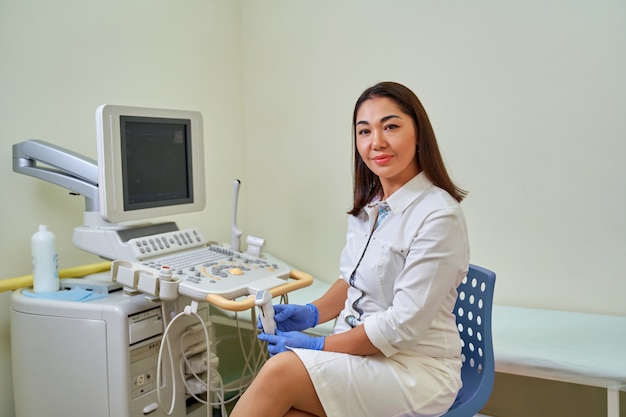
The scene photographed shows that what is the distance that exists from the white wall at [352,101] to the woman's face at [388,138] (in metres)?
0.93

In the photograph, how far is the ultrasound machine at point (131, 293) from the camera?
1.54 metres

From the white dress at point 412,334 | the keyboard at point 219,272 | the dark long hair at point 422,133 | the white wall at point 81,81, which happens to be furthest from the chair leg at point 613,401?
the white wall at point 81,81

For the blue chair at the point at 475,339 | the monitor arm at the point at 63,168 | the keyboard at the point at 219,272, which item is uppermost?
the monitor arm at the point at 63,168

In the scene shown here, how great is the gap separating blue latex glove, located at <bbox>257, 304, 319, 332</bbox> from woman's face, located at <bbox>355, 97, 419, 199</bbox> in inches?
17.7

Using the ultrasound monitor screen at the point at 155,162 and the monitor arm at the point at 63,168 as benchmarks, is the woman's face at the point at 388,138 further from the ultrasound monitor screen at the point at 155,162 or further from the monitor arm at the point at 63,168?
the monitor arm at the point at 63,168

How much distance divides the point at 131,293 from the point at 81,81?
949mm

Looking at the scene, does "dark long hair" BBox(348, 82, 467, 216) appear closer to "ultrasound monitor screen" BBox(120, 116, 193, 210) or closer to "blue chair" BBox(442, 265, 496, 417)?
"blue chair" BBox(442, 265, 496, 417)

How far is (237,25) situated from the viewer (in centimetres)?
278

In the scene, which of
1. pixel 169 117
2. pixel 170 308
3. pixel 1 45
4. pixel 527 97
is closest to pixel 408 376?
pixel 170 308

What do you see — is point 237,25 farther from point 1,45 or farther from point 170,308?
point 170,308

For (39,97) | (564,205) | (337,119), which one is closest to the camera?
(39,97)

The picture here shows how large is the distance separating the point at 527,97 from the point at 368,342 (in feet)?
4.33

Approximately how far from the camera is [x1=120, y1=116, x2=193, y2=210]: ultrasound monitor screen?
1.66 metres

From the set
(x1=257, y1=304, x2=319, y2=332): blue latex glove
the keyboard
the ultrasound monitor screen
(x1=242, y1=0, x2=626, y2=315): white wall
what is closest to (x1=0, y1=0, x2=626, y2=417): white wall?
(x1=242, y1=0, x2=626, y2=315): white wall
